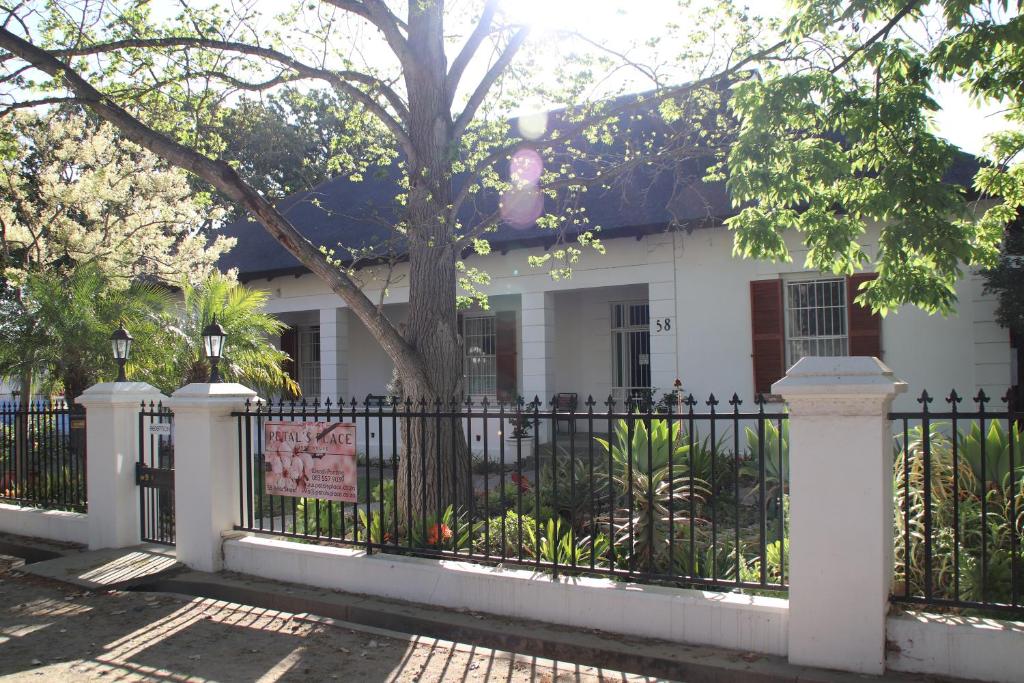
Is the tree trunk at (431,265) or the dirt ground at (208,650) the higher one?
the tree trunk at (431,265)

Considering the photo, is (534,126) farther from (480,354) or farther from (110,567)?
(110,567)

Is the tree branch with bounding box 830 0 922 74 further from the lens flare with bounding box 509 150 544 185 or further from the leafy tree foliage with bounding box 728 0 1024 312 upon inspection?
the lens flare with bounding box 509 150 544 185

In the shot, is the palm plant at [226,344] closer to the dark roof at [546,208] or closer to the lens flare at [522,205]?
the dark roof at [546,208]

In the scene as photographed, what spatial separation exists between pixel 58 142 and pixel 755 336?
41.0 feet

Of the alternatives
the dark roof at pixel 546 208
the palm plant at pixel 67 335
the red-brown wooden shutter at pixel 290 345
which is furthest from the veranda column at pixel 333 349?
the palm plant at pixel 67 335

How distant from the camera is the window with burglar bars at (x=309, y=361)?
19312 millimetres

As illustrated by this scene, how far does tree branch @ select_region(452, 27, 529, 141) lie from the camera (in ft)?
25.4

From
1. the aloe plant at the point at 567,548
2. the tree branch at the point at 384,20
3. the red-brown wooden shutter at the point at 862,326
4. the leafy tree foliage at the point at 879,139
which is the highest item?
the tree branch at the point at 384,20

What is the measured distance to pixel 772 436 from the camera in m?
8.30

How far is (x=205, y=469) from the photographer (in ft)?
22.7

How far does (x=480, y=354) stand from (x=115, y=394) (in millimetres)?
9502

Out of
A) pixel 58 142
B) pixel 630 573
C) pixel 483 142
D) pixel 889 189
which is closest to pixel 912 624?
pixel 630 573

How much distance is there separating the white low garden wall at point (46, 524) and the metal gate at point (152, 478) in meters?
0.64

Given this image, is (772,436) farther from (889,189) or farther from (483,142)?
(483,142)
